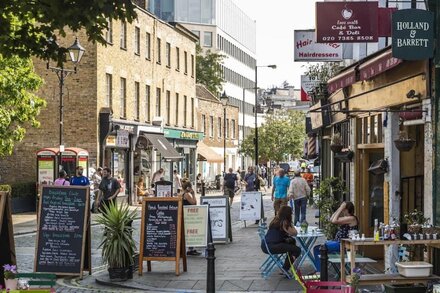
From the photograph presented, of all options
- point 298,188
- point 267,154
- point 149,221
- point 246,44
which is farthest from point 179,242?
point 246,44

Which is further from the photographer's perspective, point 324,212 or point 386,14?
point 324,212

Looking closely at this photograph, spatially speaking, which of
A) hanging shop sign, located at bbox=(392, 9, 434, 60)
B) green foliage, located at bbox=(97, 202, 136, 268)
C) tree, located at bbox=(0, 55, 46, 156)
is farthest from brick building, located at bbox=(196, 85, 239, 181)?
hanging shop sign, located at bbox=(392, 9, 434, 60)

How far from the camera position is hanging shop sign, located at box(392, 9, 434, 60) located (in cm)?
1209

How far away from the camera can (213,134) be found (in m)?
69.4

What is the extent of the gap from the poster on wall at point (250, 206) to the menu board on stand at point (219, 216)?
5.23m

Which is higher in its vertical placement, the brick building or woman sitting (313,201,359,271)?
the brick building

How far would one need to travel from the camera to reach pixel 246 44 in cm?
10631

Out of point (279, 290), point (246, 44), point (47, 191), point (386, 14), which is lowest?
point (279, 290)

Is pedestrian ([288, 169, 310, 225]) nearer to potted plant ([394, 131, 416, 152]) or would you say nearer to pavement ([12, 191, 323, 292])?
pavement ([12, 191, 323, 292])

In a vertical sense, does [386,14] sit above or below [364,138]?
above

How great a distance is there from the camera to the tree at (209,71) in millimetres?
86750

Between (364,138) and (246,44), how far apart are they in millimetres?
88804

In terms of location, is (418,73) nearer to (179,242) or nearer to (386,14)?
(386,14)

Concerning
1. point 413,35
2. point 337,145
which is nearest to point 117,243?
point 413,35
